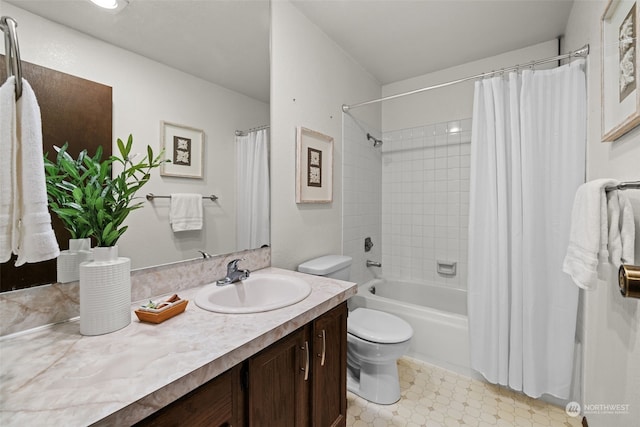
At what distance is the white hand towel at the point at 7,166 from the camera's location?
1.84 ft

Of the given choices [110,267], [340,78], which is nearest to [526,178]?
[340,78]

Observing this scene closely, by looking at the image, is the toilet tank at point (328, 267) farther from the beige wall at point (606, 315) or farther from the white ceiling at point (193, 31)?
the beige wall at point (606, 315)

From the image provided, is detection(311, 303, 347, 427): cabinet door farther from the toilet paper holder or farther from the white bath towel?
the white bath towel

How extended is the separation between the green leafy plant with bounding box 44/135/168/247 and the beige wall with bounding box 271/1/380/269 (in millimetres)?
816

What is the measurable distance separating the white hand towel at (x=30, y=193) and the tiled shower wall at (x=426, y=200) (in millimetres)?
2645

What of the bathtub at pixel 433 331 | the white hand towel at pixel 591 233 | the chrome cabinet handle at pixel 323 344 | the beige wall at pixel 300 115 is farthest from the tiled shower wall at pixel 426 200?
the chrome cabinet handle at pixel 323 344

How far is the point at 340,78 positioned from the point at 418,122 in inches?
38.7

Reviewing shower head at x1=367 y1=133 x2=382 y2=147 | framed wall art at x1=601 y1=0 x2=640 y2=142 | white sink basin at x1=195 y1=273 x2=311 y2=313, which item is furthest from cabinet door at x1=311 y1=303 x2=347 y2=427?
shower head at x1=367 y1=133 x2=382 y2=147

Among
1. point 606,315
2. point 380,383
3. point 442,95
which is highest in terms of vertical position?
point 442,95

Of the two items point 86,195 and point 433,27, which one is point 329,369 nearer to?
point 86,195

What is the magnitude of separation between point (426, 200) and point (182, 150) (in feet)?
7.39

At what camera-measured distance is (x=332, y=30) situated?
195 cm

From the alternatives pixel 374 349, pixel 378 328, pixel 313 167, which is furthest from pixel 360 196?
pixel 374 349

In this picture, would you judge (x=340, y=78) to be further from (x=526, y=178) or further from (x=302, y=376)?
(x=302, y=376)
